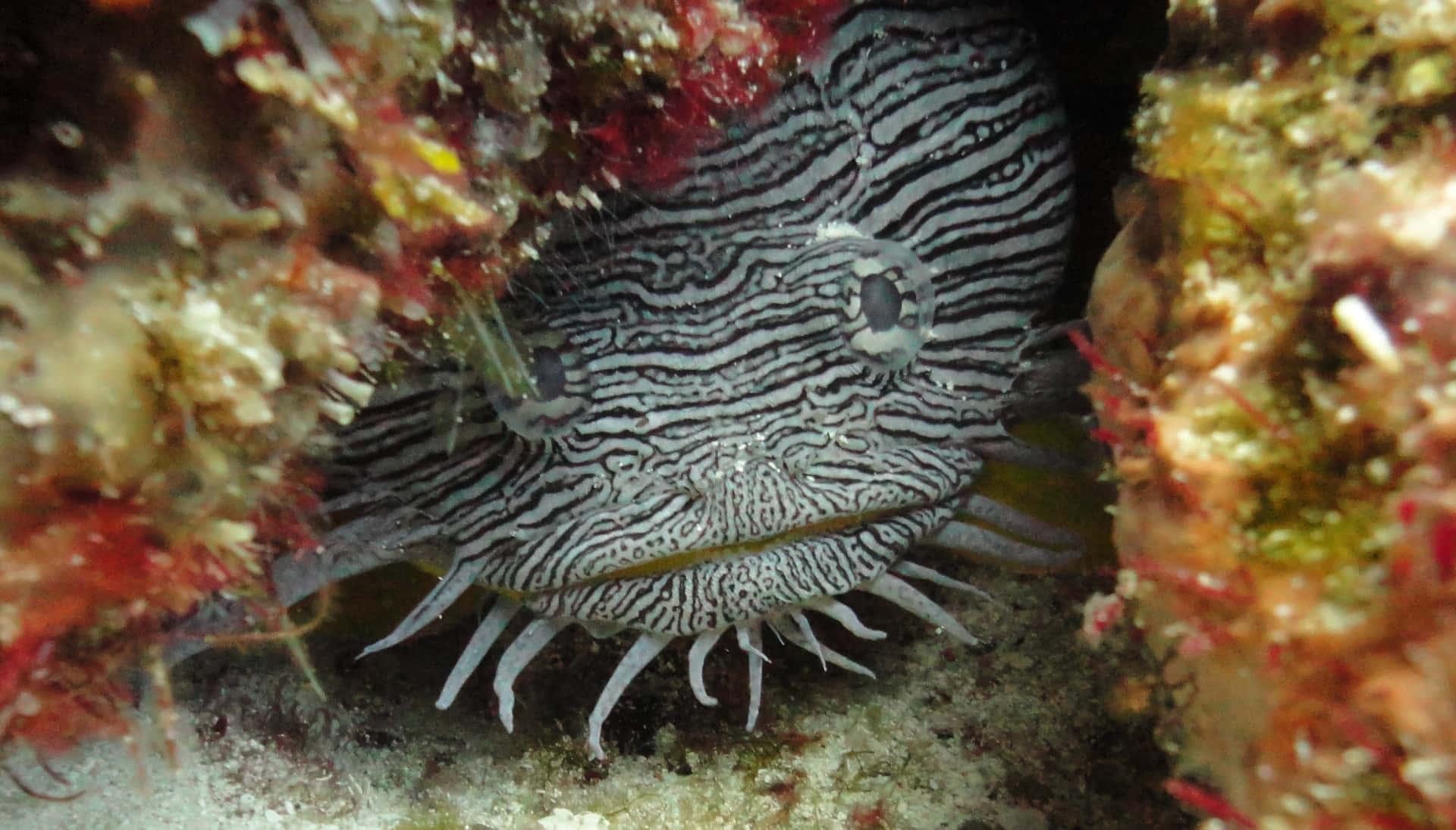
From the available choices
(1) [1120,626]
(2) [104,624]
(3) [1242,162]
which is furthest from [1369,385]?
(2) [104,624]

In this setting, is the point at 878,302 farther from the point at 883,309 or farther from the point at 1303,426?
the point at 1303,426

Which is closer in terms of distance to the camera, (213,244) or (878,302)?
(213,244)

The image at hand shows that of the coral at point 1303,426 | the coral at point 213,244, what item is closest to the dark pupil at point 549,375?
the coral at point 213,244

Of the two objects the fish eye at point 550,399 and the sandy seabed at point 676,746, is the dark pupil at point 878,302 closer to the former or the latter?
the fish eye at point 550,399

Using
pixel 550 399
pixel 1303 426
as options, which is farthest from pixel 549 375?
pixel 1303 426

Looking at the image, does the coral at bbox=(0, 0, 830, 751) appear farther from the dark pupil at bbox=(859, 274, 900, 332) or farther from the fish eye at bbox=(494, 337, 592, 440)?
the dark pupil at bbox=(859, 274, 900, 332)

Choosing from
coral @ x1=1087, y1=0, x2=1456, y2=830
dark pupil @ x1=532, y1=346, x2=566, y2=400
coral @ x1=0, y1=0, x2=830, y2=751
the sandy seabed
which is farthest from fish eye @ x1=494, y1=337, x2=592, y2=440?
coral @ x1=1087, y1=0, x2=1456, y2=830

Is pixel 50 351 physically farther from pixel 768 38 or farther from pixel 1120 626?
pixel 1120 626
